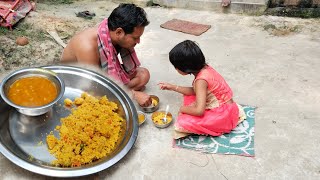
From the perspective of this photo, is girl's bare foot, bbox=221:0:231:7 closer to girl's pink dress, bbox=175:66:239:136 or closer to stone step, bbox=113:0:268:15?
stone step, bbox=113:0:268:15

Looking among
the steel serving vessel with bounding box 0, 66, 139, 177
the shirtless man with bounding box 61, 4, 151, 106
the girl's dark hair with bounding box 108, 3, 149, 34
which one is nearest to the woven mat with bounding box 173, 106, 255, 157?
the steel serving vessel with bounding box 0, 66, 139, 177

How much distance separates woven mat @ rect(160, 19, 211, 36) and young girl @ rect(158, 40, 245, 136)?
243 centimetres

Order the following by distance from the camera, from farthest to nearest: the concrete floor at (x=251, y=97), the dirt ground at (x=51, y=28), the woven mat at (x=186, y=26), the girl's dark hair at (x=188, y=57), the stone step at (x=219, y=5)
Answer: the stone step at (x=219, y=5), the woven mat at (x=186, y=26), the dirt ground at (x=51, y=28), the girl's dark hair at (x=188, y=57), the concrete floor at (x=251, y=97)

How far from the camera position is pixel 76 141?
2818mm

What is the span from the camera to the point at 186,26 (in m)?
5.83

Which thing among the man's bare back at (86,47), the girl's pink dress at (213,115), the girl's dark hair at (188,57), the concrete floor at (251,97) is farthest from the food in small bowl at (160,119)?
the man's bare back at (86,47)

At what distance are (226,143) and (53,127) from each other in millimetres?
1596

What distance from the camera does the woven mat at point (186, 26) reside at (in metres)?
5.59

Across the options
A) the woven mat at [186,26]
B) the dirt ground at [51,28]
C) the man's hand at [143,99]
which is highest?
the man's hand at [143,99]

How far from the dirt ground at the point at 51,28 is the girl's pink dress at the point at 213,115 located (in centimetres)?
238

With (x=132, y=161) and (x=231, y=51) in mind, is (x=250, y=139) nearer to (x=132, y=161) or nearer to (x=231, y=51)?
(x=132, y=161)

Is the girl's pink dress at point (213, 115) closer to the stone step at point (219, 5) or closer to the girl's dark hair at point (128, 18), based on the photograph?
the girl's dark hair at point (128, 18)

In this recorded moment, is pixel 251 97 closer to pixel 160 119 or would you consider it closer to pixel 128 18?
pixel 160 119

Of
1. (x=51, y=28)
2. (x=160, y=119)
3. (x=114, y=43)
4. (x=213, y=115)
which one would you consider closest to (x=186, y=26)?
(x=51, y=28)
